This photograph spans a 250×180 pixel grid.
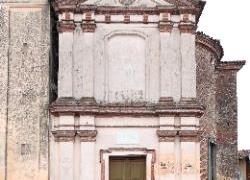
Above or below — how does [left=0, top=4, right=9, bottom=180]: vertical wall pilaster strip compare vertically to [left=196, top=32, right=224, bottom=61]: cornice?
below

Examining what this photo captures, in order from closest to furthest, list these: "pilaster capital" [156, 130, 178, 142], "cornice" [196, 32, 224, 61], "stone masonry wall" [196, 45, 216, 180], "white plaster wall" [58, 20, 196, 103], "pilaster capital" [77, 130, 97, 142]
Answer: "pilaster capital" [77, 130, 97, 142] < "pilaster capital" [156, 130, 178, 142] < "white plaster wall" [58, 20, 196, 103] < "stone masonry wall" [196, 45, 216, 180] < "cornice" [196, 32, 224, 61]

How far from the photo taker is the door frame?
21141 millimetres

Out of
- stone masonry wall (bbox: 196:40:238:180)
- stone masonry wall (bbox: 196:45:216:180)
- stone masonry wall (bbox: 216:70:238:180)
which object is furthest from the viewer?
stone masonry wall (bbox: 216:70:238:180)

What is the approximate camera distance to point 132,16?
862 inches

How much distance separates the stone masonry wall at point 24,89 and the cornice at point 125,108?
0.65 m

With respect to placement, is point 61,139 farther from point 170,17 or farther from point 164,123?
point 170,17

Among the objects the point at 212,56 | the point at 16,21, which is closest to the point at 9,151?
the point at 16,21

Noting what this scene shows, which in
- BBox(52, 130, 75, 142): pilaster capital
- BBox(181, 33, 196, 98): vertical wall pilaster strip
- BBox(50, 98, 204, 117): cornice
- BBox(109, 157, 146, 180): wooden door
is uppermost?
BBox(181, 33, 196, 98): vertical wall pilaster strip

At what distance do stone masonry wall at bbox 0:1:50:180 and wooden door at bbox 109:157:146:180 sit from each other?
5.96 ft

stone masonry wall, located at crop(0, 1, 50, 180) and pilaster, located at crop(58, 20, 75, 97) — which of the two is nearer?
stone masonry wall, located at crop(0, 1, 50, 180)

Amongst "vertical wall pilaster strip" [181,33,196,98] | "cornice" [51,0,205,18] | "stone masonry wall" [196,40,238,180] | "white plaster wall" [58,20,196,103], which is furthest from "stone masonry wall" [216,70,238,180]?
"cornice" [51,0,205,18]

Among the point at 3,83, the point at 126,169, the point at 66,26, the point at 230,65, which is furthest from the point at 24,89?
the point at 230,65

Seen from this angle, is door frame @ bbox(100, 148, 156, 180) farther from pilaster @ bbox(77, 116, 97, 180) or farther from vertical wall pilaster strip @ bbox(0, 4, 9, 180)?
vertical wall pilaster strip @ bbox(0, 4, 9, 180)

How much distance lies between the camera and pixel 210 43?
25094mm
